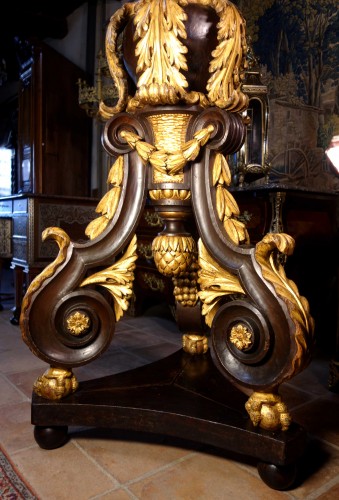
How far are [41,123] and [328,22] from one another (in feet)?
9.81

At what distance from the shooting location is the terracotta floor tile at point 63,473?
0.91m

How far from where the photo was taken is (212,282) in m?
1.01

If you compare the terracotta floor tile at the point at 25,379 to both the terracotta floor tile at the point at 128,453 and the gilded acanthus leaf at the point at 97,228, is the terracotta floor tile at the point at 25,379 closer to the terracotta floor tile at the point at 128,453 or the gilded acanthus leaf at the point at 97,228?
the terracotta floor tile at the point at 128,453

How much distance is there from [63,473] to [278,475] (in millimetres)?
495

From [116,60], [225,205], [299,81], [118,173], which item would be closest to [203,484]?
[225,205]

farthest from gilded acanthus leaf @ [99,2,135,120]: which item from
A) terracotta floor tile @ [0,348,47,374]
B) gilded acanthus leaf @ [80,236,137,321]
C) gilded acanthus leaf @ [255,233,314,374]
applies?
terracotta floor tile @ [0,348,47,374]

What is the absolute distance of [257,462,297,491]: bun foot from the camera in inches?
35.9

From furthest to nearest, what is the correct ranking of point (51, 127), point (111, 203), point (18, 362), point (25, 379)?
point (51, 127), point (18, 362), point (25, 379), point (111, 203)

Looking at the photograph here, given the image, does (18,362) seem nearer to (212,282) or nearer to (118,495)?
(118,495)

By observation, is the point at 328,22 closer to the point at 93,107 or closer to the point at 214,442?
the point at 93,107

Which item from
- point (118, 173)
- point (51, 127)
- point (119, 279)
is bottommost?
point (119, 279)

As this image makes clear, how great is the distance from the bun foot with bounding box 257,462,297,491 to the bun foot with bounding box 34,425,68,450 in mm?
519

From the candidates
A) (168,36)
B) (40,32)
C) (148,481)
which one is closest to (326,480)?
(148,481)

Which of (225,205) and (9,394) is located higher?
(225,205)
